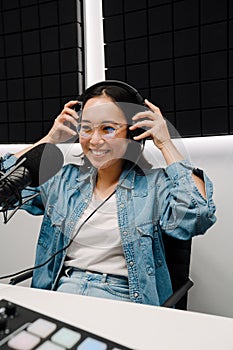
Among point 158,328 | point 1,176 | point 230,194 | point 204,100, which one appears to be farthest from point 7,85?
point 158,328

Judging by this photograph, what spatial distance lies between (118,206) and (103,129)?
0.29 metres

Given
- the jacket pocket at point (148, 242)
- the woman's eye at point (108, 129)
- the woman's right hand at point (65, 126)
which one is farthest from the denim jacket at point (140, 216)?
the woman's eye at point (108, 129)

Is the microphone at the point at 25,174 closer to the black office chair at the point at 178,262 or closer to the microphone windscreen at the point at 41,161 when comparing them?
the microphone windscreen at the point at 41,161

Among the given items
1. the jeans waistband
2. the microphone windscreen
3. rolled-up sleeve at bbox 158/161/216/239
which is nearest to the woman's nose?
the microphone windscreen

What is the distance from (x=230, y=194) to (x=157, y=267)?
498mm

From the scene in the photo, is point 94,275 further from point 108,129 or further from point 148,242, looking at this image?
point 108,129

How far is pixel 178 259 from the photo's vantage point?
121 centimetres

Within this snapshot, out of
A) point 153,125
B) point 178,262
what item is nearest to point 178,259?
point 178,262

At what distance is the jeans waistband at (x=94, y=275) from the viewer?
3.53 feet

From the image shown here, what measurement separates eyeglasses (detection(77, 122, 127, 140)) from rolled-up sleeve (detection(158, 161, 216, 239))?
0.22 meters

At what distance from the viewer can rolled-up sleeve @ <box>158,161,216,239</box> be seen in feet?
3.46

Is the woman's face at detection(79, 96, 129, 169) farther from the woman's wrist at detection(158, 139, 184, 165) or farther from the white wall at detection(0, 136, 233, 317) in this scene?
the white wall at detection(0, 136, 233, 317)

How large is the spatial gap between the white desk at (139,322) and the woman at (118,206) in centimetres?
46

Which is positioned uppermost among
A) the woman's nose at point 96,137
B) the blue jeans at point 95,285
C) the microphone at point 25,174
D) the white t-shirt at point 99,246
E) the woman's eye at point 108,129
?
the woman's eye at point 108,129
